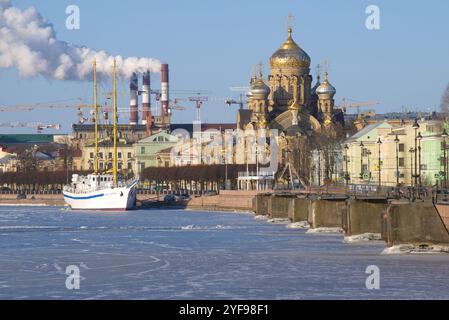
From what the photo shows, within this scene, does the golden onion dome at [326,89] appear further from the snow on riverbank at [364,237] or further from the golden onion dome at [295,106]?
the snow on riverbank at [364,237]

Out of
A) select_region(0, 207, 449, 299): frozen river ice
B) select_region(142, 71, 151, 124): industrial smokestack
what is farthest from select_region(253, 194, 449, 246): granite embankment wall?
select_region(142, 71, 151, 124): industrial smokestack

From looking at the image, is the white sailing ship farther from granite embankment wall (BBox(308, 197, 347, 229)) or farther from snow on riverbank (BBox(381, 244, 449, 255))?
snow on riverbank (BBox(381, 244, 449, 255))

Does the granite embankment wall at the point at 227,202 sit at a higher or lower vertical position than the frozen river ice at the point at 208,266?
higher

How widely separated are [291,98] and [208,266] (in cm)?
10751

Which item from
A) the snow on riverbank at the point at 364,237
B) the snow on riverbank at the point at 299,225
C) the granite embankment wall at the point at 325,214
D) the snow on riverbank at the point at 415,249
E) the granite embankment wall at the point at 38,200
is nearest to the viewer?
the snow on riverbank at the point at 415,249

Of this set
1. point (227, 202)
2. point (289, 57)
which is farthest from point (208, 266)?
point (289, 57)

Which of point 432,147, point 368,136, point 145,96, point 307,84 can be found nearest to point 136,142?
point 145,96

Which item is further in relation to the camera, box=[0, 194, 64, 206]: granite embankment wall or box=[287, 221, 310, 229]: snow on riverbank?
box=[0, 194, 64, 206]: granite embankment wall

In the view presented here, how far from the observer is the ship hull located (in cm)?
10538

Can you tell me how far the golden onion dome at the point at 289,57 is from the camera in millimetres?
146250

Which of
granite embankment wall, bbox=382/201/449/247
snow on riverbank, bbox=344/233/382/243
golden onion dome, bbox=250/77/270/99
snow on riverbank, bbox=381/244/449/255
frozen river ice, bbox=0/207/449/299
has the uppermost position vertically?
golden onion dome, bbox=250/77/270/99

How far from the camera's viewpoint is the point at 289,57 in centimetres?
14612

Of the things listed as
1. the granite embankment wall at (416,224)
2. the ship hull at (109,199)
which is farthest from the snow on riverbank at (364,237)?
the ship hull at (109,199)

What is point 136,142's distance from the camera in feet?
573
